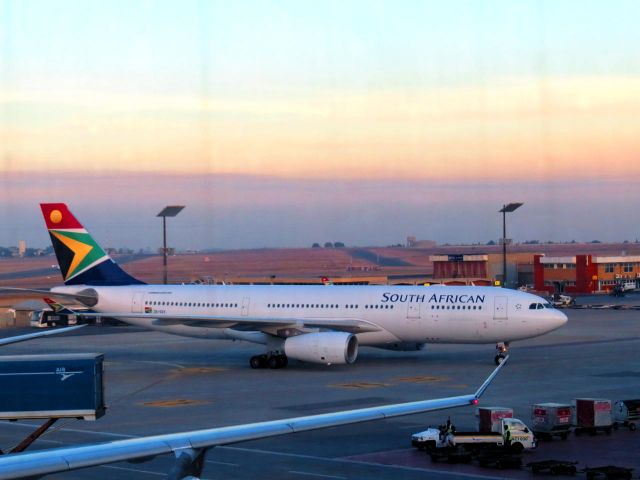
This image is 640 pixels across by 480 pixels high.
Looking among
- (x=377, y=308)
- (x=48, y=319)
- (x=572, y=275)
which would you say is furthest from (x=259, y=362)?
(x=572, y=275)

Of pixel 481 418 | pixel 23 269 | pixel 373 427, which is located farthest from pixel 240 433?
pixel 23 269

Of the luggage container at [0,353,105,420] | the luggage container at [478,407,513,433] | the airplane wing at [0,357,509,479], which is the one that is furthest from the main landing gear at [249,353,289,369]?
the airplane wing at [0,357,509,479]

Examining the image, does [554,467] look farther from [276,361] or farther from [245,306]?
[245,306]

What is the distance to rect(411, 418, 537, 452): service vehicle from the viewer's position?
25578 millimetres

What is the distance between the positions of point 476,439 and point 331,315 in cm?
1889

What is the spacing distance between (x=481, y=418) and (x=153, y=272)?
7811cm

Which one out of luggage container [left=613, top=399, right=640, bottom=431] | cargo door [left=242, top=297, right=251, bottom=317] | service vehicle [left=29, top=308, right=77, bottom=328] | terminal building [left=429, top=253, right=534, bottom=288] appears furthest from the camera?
terminal building [left=429, top=253, right=534, bottom=288]

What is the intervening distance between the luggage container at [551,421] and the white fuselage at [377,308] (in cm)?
1442

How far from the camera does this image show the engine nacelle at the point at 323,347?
135ft

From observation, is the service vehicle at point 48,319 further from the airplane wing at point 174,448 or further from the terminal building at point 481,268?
the airplane wing at point 174,448

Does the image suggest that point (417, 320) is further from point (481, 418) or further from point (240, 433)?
point (240, 433)

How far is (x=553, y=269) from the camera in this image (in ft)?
375

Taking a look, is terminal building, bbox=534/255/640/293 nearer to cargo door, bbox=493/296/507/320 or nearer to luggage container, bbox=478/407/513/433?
cargo door, bbox=493/296/507/320

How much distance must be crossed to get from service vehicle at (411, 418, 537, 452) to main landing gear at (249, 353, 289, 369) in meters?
17.8
